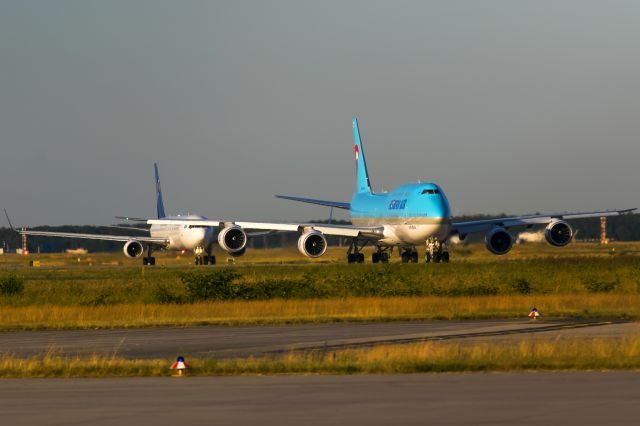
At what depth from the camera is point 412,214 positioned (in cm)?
6631

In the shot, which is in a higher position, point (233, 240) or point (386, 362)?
point (233, 240)

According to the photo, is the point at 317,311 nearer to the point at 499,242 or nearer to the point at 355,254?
the point at 499,242

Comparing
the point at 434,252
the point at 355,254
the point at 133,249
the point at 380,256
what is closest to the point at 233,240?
the point at 355,254

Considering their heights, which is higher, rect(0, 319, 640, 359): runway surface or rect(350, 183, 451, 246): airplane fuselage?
rect(350, 183, 451, 246): airplane fuselage

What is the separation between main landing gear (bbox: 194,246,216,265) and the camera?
8256cm

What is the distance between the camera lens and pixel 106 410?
52.2 ft

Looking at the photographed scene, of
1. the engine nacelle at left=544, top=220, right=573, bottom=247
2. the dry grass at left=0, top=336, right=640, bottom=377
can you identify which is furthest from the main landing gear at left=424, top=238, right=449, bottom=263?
the dry grass at left=0, top=336, right=640, bottom=377

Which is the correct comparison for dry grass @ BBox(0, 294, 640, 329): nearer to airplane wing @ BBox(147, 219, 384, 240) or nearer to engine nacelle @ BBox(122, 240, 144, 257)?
airplane wing @ BBox(147, 219, 384, 240)

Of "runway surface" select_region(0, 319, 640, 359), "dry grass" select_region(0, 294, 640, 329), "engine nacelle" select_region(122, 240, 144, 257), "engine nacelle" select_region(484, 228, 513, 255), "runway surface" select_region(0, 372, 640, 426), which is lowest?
"runway surface" select_region(0, 372, 640, 426)

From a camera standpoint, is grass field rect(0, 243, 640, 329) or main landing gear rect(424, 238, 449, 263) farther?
main landing gear rect(424, 238, 449, 263)

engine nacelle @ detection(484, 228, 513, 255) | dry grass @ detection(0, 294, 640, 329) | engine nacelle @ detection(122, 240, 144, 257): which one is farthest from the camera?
engine nacelle @ detection(122, 240, 144, 257)

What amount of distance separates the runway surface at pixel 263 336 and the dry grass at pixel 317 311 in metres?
2.22

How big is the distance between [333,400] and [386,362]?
4584 millimetres

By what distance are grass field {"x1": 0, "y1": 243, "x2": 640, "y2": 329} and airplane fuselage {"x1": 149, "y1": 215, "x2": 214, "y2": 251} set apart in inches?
1029
